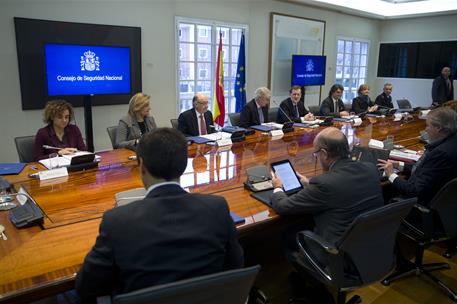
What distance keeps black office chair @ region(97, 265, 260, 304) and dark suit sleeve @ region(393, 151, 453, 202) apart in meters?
1.53

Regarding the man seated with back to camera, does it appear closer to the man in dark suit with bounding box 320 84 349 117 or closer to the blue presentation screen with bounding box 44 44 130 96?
the blue presentation screen with bounding box 44 44 130 96

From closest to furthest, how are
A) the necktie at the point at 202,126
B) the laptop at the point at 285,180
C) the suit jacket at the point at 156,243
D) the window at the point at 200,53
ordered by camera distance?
the suit jacket at the point at 156,243, the laptop at the point at 285,180, the necktie at the point at 202,126, the window at the point at 200,53

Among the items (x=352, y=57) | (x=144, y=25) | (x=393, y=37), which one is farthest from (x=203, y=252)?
(x=393, y=37)

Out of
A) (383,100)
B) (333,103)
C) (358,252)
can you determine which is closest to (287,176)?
(358,252)

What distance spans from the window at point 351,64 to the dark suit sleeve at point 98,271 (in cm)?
833

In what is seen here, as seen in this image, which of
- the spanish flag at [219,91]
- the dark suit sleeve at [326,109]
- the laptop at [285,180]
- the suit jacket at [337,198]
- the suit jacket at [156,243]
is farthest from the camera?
the spanish flag at [219,91]

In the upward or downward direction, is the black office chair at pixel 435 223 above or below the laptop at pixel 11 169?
below

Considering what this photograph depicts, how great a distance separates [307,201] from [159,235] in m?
0.88

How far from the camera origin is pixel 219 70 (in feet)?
19.4

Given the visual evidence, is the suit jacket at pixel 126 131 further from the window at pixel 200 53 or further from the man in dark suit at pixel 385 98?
the man in dark suit at pixel 385 98

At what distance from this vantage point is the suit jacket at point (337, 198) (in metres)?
1.67

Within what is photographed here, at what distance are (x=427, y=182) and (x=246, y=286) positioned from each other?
158cm

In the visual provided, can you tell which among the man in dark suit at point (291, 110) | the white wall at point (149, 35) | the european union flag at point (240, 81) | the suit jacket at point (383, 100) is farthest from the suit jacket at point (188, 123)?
the suit jacket at point (383, 100)

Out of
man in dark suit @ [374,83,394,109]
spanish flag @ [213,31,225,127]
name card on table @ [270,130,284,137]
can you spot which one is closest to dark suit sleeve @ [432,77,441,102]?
man in dark suit @ [374,83,394,109]
